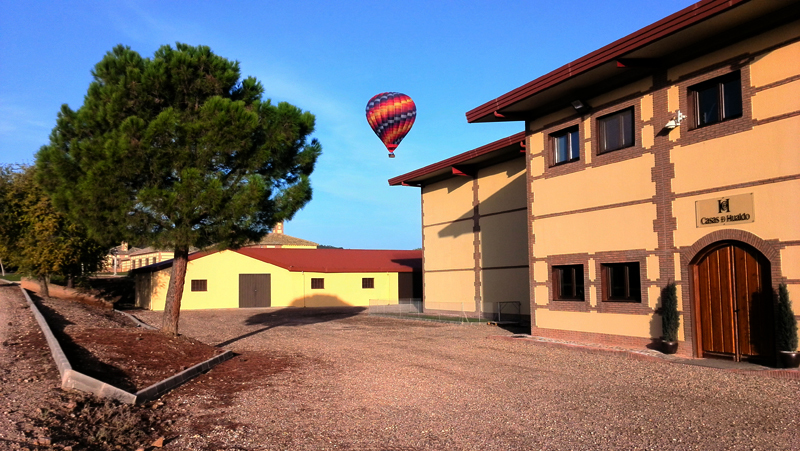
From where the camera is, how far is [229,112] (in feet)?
45.1

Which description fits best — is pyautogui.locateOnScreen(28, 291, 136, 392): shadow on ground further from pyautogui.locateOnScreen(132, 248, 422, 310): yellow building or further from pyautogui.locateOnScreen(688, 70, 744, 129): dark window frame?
pyautogui.locateOnScreen(132, 248, 422, 310): yellow building

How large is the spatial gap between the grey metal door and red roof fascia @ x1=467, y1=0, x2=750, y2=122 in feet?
80.3

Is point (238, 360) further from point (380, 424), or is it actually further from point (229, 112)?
point (380, 424)

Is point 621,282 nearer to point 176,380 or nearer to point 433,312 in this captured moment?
point 176,380

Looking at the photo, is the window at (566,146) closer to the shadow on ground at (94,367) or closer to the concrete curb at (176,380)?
the concrete curb at (176,380)

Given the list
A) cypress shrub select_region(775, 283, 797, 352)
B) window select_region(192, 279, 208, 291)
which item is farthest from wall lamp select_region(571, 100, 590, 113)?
window select_region(192, 279, 208, 291)

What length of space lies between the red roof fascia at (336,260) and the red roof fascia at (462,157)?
41.1 feet

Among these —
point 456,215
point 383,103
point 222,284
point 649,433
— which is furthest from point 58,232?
point 649,433

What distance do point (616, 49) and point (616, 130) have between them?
7.54ft

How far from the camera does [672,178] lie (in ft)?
43.7

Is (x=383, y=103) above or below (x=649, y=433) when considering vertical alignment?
above

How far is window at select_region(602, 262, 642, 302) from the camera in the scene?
47.3ft

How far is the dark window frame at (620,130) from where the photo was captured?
14.5 m

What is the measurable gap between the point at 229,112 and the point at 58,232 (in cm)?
2179
